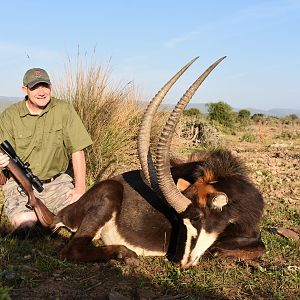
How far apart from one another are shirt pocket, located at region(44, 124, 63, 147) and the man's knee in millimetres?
924

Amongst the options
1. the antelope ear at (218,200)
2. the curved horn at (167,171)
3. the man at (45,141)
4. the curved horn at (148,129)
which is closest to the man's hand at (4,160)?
the man at (45,141)

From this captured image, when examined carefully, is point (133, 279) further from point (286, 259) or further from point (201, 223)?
point (286, 259)

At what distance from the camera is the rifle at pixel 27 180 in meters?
5.08

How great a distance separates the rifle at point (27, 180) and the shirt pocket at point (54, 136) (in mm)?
447

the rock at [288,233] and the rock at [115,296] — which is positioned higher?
the rock at [115,296]

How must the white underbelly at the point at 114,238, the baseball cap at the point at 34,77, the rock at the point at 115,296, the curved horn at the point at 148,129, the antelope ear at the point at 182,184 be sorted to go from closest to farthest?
the rock at the point at 115,296
the curved horn at the point at 148,129
the antelope ear at the point at 182,184
the white underbelly at the point at 114,238
the baseball cap at the point at 34,77

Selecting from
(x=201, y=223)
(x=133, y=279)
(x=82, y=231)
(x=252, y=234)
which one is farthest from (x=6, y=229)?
(x=252, y=234)

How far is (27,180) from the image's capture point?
520cm

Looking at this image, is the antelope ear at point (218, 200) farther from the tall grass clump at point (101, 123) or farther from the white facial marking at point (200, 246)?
the tall grass clump at point (101, 123)

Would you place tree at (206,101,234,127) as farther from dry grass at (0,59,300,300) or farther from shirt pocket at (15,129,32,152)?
shirt pocket at (15,129,32,152)

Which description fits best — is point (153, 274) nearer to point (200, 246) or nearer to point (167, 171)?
point (200, 246)

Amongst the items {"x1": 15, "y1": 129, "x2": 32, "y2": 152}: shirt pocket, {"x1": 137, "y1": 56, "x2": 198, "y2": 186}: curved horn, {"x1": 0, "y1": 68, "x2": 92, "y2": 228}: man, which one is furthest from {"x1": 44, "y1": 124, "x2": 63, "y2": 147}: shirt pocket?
{"x1": 137, "y1": 56, "x2": 198, "y2": 186}: curved horn

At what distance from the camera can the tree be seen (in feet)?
67.1

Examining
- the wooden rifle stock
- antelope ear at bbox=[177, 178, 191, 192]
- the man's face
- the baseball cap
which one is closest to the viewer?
antelope ear at bbox=[177, 178, 191, 192]
